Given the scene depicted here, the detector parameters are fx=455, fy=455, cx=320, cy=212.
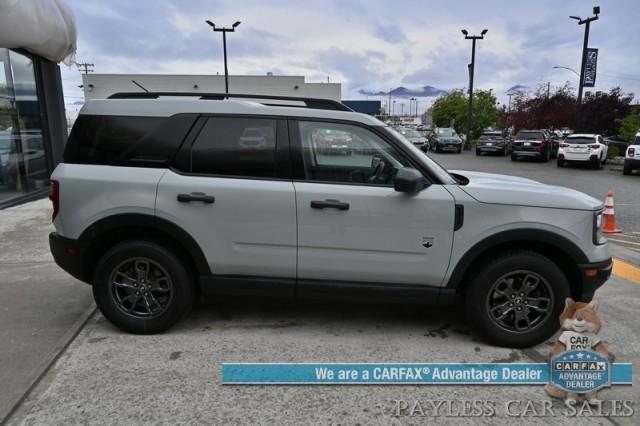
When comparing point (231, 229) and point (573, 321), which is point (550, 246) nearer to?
point (573, 321)

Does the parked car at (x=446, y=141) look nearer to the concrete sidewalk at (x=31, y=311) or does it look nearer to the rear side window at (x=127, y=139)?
the concrete sidewalk at (x=31, y=311)

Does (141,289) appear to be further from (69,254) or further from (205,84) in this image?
(205,84)

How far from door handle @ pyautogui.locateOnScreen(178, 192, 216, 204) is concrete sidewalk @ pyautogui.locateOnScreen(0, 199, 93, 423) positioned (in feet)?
4.76

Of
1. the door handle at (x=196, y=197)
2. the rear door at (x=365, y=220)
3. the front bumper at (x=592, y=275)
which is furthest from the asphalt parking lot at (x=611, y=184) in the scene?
the door handle at (x=196, y=197)

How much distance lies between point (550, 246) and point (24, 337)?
4199 mm

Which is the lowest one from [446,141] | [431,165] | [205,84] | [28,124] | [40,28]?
[446,141]

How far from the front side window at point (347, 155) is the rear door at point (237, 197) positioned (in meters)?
0.20

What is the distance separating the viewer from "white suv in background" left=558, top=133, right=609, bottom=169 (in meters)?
19.3

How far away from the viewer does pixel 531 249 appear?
3482 millimetres

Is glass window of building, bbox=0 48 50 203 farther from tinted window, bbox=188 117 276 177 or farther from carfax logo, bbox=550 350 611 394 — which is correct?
carfax logo, bbox=550 350 611 394

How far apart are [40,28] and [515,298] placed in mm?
9643

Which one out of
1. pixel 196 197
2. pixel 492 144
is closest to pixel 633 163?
pixel 492 144

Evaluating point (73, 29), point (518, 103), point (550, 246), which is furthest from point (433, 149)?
point (550, 246)

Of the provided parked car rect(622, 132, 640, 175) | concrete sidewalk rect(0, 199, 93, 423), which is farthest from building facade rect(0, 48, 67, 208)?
parked car rect(622, 132, 640, 175)
